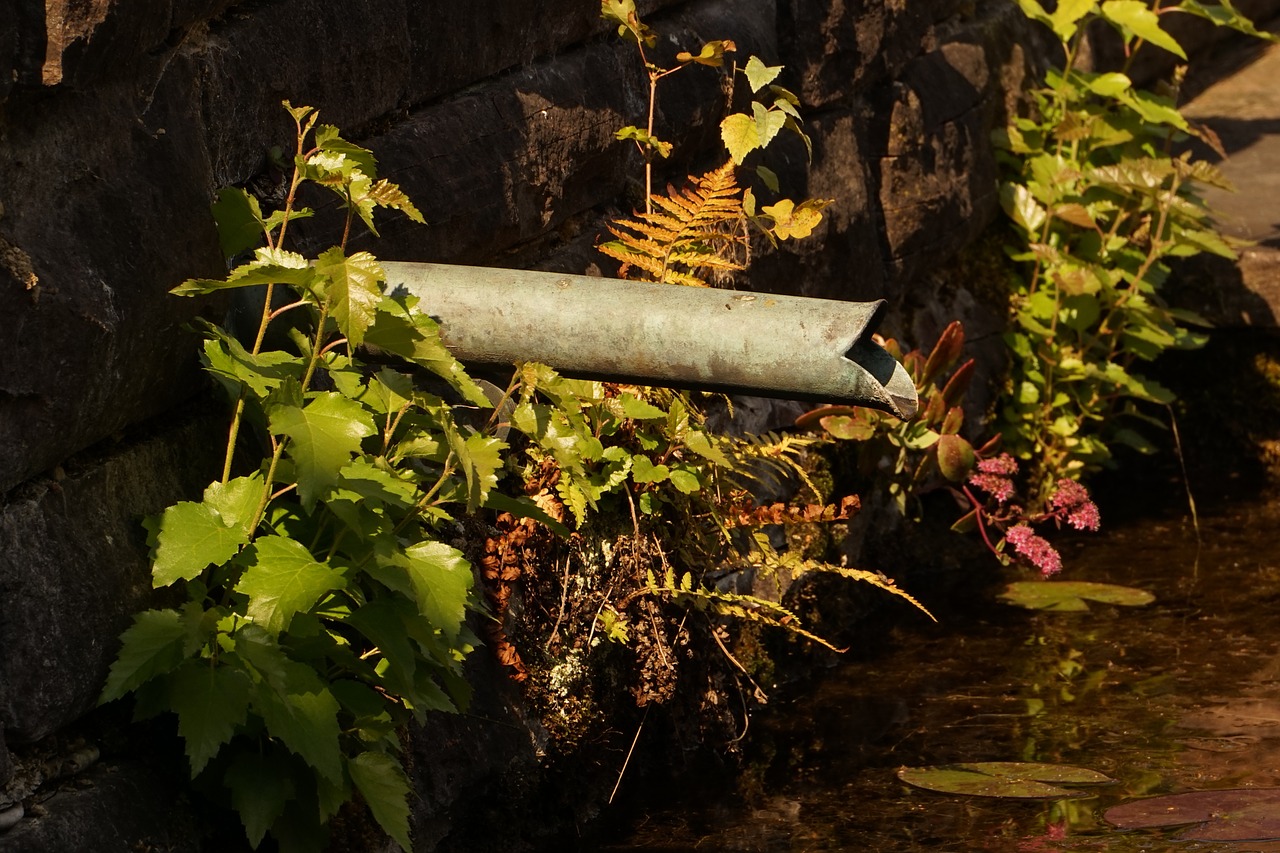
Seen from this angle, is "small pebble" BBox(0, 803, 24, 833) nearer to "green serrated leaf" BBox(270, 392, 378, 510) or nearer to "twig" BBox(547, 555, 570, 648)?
"green serrated leaf" BBox(270, 392, 378, 510)

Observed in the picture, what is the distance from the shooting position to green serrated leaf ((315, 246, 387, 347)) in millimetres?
1902

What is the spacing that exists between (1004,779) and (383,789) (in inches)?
43.8

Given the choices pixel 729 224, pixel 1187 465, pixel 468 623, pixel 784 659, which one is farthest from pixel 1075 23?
pixel 468 623

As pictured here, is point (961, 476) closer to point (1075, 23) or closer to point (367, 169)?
point (1075, 23)

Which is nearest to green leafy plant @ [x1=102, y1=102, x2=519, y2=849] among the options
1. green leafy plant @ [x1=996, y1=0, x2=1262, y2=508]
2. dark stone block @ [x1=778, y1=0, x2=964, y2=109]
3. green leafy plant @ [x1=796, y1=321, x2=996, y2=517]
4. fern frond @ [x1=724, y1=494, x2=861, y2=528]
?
fern frond @ [x1=724, y1=494, x2=861, y2=528]

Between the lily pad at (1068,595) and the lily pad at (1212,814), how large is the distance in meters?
1.23

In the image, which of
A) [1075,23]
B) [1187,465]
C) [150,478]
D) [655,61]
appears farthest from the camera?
[1187,465]

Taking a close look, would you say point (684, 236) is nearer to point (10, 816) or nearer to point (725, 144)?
point (725, 144)

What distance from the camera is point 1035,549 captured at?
3.83m

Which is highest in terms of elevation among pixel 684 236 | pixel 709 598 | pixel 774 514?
pixel 684 236

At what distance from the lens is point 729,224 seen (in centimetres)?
338

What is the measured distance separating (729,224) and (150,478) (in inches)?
63.7

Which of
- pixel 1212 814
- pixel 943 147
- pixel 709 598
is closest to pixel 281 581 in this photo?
pixel 709 598

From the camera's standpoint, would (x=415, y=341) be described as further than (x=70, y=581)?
Yes
